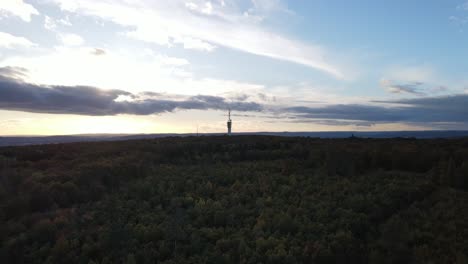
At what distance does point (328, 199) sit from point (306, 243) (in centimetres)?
604

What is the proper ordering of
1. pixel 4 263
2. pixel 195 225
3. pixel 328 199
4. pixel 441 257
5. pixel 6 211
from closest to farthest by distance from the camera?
1. pixel 441 257
2. pixel 4 263
3. pixel 195 225
4. pixel 6 211
5. pixel 328 199

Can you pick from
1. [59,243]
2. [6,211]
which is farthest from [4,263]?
[6,211]

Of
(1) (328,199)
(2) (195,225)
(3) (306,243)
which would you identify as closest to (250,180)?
(1) (328,199)

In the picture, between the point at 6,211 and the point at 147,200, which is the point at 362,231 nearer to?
the point at 147,200

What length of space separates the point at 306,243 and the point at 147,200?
30.2 ft

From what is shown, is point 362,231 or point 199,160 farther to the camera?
point 199,160

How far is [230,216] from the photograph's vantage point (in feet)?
43.3

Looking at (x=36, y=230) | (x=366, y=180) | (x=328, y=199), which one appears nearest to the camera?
(x=36, y=230)

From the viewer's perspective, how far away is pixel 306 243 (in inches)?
422

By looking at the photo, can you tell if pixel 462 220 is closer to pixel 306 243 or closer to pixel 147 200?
pixel 306 243

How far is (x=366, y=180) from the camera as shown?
2136 cm

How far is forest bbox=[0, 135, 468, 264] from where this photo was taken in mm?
10258

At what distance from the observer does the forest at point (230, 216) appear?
33.7 ft

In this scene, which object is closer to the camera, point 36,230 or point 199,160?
point 36,230
